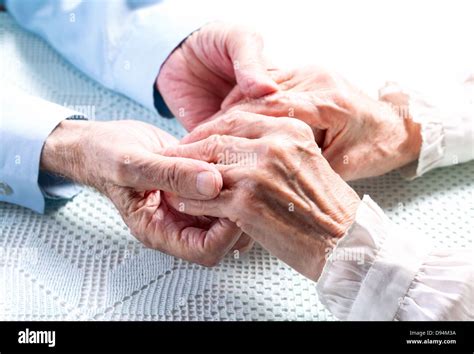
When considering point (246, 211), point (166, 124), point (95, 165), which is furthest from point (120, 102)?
point (246, 211)

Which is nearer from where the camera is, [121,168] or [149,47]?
[121,168]

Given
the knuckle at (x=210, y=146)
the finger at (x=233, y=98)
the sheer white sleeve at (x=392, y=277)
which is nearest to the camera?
the sheer white sleeve at (x=392, y=277)

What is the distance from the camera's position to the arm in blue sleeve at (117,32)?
1.00 meters

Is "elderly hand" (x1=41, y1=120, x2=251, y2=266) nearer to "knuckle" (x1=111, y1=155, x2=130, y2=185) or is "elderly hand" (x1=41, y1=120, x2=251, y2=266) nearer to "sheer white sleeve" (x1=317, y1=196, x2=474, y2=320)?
"knuckle" (x1=111, y1=155, x2=130, y2=185)

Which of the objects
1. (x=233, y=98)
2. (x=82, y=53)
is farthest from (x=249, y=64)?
(x=82, y=53)

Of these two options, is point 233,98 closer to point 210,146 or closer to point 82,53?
point 210,146

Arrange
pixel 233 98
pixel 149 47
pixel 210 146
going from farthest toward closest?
pixel 149 47 → pixel 233 98 → pixel 210 146

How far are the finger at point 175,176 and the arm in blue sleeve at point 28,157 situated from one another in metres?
0.13

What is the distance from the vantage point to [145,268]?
31.0 inches

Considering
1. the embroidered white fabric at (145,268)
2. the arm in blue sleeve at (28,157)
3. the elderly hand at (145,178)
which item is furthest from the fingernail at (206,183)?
the arm in blue sleeve at (28,157)

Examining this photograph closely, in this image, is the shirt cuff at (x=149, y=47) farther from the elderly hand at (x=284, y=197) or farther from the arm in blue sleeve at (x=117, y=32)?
the elderly hand at (x=284, y=197)

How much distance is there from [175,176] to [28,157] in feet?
0.70

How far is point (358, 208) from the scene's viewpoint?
0.72 m
